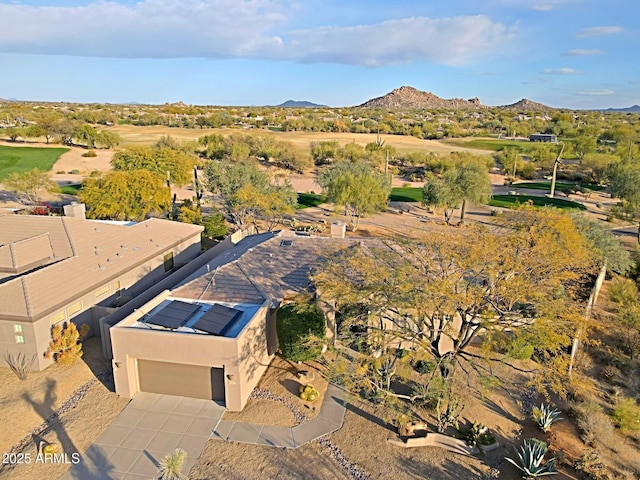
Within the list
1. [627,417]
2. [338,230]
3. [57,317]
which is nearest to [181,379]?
[57,317]

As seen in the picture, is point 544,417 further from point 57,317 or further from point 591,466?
point 57,317

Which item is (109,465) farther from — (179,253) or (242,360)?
(179,253)

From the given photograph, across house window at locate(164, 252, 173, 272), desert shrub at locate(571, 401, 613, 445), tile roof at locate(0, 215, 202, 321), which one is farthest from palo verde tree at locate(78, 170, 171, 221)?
desert shrub at locate(571, 401, 613, 445)

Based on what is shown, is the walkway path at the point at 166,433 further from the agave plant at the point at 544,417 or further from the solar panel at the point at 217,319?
the agave plant at the point at 544,417

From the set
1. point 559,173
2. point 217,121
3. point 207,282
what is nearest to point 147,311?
point 207,282

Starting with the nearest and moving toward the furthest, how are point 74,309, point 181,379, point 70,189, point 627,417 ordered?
point 627,417 → point 181,379 → point 74,309 → point 70,189
